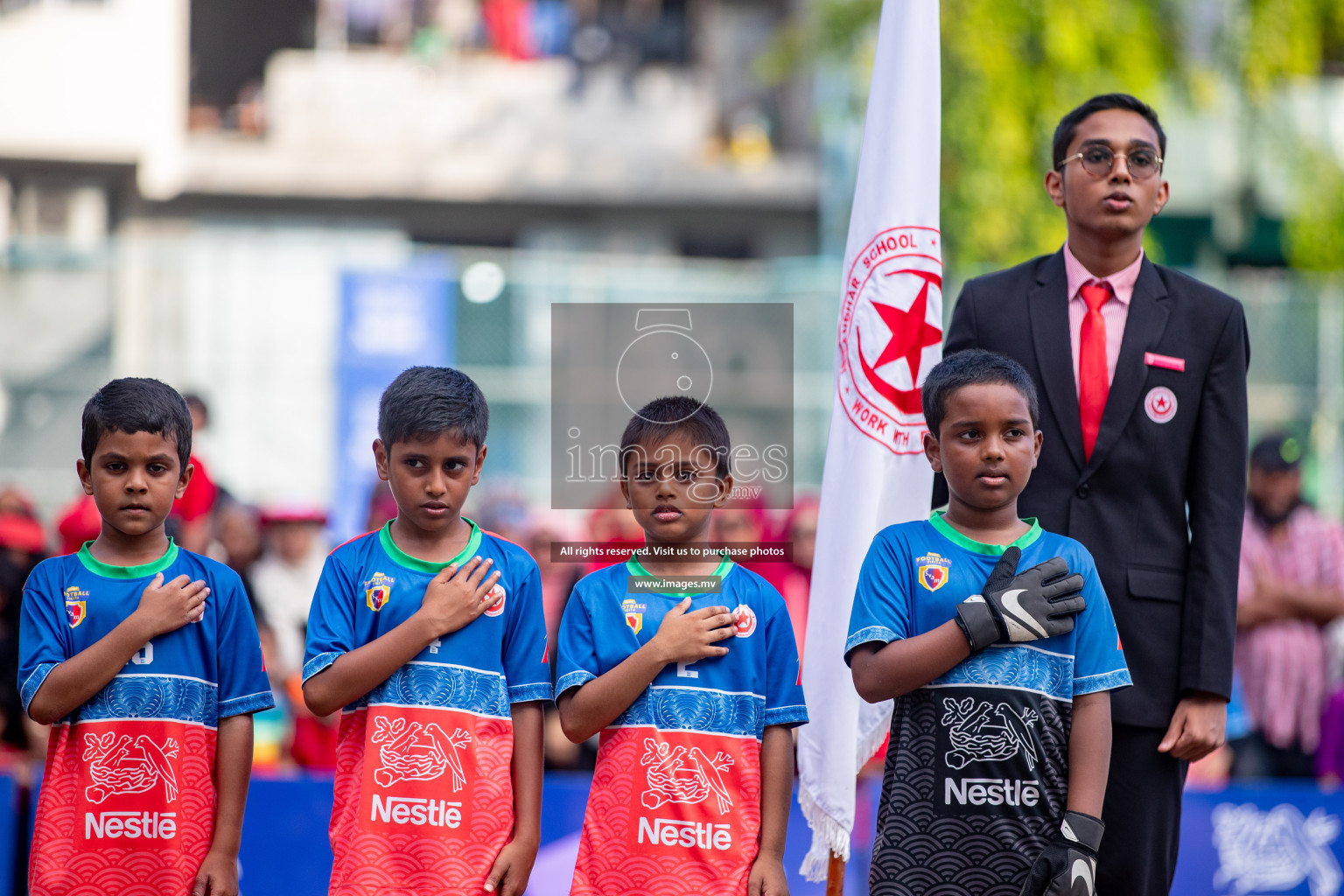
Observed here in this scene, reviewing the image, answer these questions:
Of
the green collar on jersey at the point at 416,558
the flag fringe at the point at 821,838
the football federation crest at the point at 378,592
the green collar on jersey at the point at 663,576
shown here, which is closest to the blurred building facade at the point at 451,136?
the flag fringe at the point at 821,838

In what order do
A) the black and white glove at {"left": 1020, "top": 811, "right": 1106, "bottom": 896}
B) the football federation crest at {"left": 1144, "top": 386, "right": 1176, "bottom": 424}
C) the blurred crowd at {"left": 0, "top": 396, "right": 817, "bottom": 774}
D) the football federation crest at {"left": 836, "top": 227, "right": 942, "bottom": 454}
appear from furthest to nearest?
the blurred crowd at {"left": 0, "top": 396, "right": 817, "bottom": 774}
the football federation crest at {"left": 836, "top": 227, "right": 942, "bottom": 454}
the football federation crest at {"left": 1144, "top": 386, "right": 1176, "bottom": 424}
the black and white glove at {"left": 1020, "top": 811, "right": 1106, "bottom": 896}

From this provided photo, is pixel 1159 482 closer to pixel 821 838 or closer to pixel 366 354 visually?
pixel 821 838

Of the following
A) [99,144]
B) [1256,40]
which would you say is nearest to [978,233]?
[1256,40]

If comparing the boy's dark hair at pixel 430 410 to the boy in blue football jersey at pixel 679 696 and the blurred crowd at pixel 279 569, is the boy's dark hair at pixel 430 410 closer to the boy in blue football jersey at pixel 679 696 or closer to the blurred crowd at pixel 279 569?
the boy in blue football jersey at pixel 679 696

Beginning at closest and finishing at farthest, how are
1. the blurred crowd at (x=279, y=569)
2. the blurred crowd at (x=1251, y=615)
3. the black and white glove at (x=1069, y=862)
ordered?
the black and white glove at (x=1069, y=862)
the blurred crowd at (x=279, y=569)
the blurred crowd at (x=1251, y=615)

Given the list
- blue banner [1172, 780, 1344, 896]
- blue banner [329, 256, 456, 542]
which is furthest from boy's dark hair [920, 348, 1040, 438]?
blue banner [329, 256, 456, 542]

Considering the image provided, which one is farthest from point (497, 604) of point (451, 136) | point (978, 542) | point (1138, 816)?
point (451, 136)

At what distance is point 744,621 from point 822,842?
79 cm

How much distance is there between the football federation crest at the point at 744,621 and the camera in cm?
318

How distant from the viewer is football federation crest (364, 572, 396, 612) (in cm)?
313

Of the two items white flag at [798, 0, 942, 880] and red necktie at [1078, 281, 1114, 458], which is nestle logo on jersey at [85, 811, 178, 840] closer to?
white flag at [798, 0, 942, 880]

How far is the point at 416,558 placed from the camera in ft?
10.4

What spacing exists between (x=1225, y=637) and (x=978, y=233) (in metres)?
7.33

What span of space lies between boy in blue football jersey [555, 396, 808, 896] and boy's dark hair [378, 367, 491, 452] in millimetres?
375
